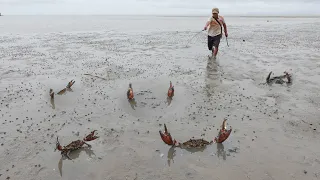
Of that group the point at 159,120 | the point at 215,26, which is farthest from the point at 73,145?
the point at 215,26

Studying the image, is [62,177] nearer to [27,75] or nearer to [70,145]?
[70,145]

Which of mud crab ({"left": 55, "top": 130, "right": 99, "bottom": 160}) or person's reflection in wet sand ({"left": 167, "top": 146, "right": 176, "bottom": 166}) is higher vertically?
mud crab ({"left": 55, "top": 130, "right": 99, "bottom": 160})

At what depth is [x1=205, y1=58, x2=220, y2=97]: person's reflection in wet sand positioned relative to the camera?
1065 centimetres

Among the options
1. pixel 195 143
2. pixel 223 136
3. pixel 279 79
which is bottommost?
pixel 195 143

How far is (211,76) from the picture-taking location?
12320mm

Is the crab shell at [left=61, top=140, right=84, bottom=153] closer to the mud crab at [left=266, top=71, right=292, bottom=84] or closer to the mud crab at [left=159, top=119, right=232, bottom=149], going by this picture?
the mud crab at [left=159, top=119, right=232, bottom=149]

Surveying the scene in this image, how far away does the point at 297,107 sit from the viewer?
8555mm

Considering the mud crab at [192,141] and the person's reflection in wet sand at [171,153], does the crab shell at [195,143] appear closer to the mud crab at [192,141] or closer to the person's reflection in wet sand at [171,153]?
the mud crab at [192,141]

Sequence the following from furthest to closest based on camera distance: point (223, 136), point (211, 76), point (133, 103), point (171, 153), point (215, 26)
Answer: point (215, 26), point (211, 76), point (133, 103), point (223, 136), point (171, 153)

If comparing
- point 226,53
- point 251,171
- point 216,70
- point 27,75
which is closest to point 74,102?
point 27,75

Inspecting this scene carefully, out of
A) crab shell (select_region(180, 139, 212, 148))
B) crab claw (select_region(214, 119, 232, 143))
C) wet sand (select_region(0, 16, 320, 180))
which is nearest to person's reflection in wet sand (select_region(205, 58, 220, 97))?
wet sand (select_region(0, 16, 320, 180))

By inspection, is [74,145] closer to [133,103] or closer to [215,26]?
[133,103]

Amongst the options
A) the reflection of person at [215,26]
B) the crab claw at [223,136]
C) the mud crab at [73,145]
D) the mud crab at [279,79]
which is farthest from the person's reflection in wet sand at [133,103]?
the reflection of person at [215,26]

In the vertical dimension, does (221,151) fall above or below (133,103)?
below
